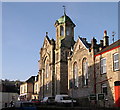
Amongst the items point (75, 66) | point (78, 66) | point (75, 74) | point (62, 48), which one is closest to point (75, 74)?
point (75, 74)

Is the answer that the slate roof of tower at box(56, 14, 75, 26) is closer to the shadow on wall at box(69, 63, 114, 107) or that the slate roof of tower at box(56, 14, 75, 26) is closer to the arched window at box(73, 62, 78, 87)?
the arched window at box(73, 62, 78, 87)

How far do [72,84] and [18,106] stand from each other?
1484cm

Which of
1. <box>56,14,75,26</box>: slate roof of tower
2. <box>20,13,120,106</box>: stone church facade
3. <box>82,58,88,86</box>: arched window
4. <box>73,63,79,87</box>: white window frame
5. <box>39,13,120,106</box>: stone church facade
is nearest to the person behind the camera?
<box>20,13,120,106</box>: stone church facade

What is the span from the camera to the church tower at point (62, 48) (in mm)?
49188

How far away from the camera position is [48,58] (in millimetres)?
55719

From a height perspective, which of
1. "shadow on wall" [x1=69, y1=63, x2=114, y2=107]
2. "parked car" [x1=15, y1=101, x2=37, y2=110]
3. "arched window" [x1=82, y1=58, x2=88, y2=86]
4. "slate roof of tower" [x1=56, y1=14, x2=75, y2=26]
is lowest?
"parked car" [x1=15, y1=101, x2=37, y2=110]

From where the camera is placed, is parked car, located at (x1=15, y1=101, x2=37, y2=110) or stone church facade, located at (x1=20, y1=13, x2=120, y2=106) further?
stone church facade, located at (x1=20, y1=13, x2=120, y2=106)

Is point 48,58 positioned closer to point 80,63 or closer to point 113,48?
point 80,63

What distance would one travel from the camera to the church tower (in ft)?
161

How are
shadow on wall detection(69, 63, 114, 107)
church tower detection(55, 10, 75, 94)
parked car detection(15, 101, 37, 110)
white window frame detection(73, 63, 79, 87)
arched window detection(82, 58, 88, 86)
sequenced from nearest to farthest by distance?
parked car detection(15, 101, 37, 110) < shadow on wall detection(69, 63, 114, 107) < arched window detection(82, 58, 88, 86) < white window frame detection(73, 63, 79, 87) < church tower detection(55, 10, 75, 94)

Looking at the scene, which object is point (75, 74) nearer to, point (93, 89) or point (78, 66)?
point (78, 66)

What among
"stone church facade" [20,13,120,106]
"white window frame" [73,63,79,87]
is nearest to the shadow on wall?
"stone church facade" [20,13,120,106]

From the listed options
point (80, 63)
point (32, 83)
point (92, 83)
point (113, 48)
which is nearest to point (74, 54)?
point (80, 63)

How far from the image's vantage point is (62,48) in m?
50.3
